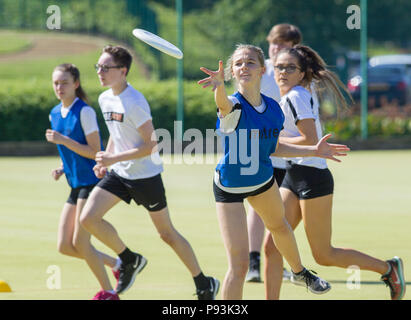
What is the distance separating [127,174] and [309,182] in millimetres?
1466

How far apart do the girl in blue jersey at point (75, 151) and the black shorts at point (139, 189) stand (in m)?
0.24

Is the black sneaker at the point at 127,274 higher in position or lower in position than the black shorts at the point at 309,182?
lower

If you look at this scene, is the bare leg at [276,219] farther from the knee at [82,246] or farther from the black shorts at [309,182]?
the knee at [82,246]

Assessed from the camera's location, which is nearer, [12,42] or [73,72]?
[73,72]

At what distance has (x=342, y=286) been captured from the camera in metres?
7.36


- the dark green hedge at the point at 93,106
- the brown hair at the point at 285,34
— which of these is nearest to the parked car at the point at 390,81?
the dark green hedge at the point at 93,106

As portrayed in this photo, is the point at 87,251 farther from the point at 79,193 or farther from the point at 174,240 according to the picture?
the point at 174,240

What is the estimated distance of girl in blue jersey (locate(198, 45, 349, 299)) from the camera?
566cm

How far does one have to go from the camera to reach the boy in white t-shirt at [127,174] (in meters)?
6.75

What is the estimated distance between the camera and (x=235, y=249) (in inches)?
224

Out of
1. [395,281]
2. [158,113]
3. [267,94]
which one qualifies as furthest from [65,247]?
[158,113]

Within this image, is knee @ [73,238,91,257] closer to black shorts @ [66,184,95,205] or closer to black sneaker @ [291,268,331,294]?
black shorts @ [66,184,95,205]
